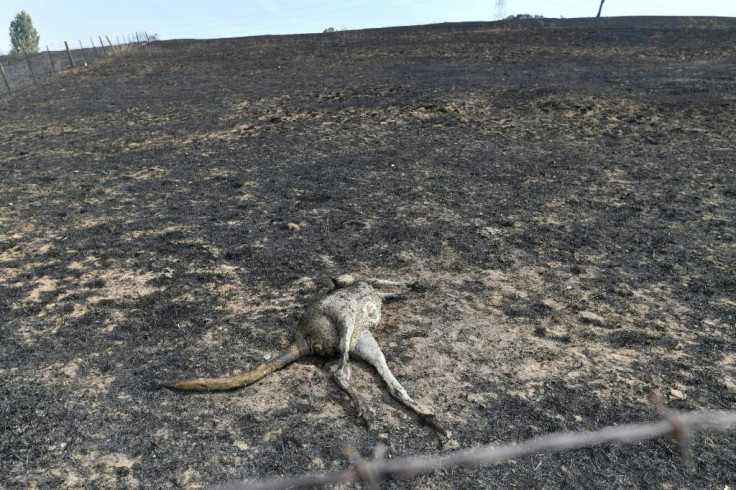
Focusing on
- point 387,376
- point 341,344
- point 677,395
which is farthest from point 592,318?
point 341,344

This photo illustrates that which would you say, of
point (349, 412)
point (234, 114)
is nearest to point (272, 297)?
point (349, 412)

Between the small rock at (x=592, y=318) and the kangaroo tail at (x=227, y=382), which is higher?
the kangaroo tail at (x=227, y=382)

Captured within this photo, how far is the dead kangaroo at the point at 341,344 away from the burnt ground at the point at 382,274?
9 cm

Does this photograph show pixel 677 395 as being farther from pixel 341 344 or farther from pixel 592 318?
pixel 341 344

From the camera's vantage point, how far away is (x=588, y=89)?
36.6ft

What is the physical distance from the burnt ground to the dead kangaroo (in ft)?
0.31

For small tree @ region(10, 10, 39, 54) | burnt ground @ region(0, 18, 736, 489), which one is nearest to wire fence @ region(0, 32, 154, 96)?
burnt ground @ region(0, 18, 736, 489)

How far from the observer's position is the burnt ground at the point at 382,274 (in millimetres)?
3011

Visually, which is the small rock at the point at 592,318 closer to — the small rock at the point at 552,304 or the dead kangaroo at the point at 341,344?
the small rock at the point at 552,304

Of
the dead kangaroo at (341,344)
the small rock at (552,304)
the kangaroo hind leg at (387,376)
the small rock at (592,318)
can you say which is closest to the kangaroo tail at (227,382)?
the dead kangaroo at (341,344)

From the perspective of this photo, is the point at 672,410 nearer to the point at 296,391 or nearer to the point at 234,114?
the point at 296,391

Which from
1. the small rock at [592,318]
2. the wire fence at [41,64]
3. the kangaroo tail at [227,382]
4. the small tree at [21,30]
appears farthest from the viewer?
the small tree at [21,30]

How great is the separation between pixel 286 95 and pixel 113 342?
958 centimetres

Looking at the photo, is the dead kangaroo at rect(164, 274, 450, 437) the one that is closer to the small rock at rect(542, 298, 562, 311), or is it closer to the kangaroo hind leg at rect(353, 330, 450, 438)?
the kangaroo hind leg at rect(353, 330, 450, 438)
